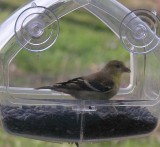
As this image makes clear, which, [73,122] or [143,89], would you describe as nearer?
[73,122]

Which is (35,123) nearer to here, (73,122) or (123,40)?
(73,122)

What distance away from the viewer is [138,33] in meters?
3.84

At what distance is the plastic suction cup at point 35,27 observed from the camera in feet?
12.3

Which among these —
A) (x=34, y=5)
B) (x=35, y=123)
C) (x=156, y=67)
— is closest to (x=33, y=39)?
(x=34, y=5)

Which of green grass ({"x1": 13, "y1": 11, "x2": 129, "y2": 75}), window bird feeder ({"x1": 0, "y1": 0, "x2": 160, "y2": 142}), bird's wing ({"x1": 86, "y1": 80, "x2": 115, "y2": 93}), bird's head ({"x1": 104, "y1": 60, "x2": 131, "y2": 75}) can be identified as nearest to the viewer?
window bird feeder ({"x1": 0, "y1": 0, "x2": 160, "y2": 142})

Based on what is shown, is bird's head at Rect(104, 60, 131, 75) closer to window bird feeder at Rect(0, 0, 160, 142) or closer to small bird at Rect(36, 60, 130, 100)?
small bird at Rect(36, 60, 130, 100)

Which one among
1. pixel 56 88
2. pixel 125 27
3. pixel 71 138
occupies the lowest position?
pixel 71 138

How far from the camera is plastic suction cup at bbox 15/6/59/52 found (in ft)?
12.3

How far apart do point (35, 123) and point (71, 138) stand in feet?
0.66

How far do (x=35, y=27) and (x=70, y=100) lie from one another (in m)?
0.42

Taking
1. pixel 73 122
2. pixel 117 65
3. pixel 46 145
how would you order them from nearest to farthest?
1. pixel 73 122
2. pixel 117 65
3. pixel 46 145

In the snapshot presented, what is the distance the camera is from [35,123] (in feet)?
12.4

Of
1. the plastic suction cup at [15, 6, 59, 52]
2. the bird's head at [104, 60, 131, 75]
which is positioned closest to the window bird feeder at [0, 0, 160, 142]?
the plastic suction cup at [15, 6, 59, 52]

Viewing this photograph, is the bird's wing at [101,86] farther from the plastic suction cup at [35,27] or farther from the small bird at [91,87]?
the plastic suction cup at [35,27]
